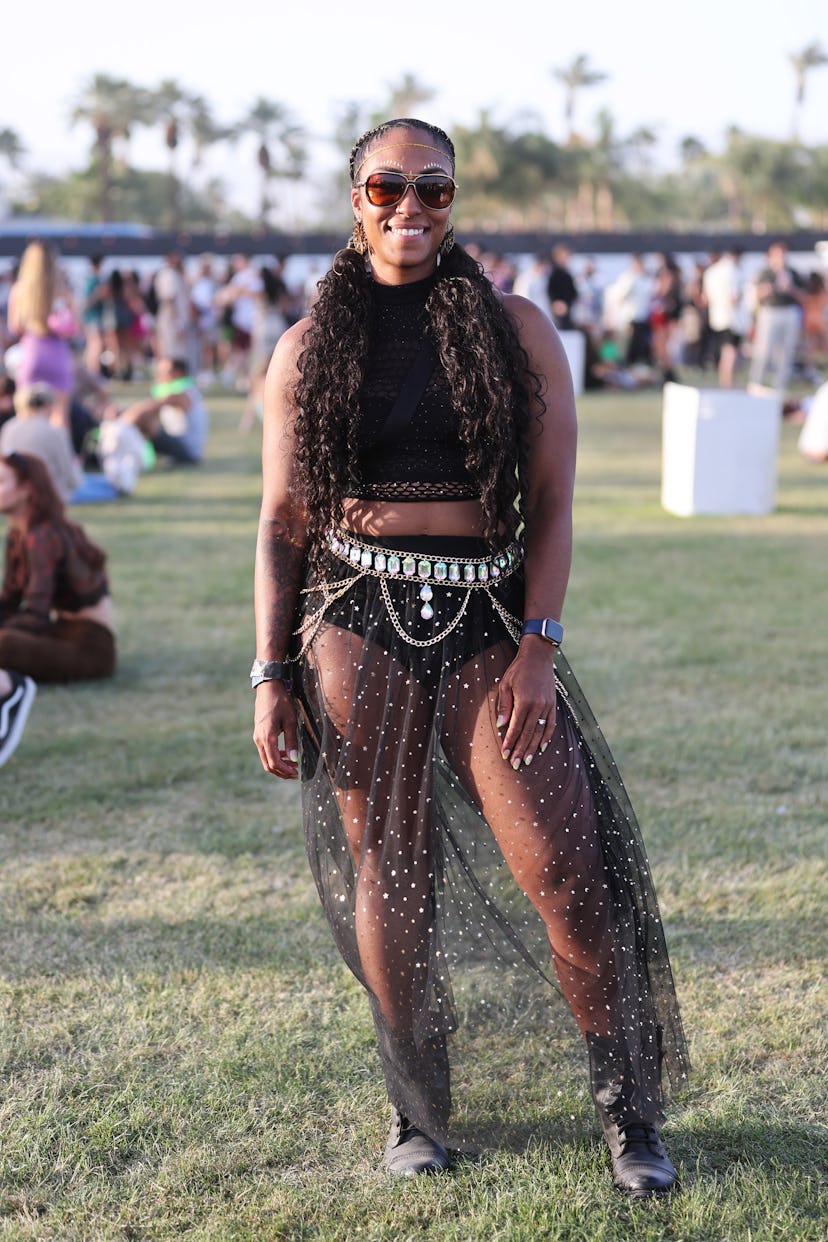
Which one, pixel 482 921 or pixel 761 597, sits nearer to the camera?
pixel 482 921

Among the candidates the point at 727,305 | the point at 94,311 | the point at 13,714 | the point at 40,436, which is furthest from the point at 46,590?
the point at 94,311

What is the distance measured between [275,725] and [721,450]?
7.80m

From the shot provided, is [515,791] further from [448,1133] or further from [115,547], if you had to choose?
[115,547]

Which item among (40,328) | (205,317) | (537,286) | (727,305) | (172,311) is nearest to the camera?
(40,328)

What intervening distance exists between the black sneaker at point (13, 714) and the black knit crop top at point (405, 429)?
8.78 ft

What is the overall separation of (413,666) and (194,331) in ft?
56.8

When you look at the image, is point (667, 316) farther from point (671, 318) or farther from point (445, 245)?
point (445, 245)

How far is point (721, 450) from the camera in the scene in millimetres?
9953

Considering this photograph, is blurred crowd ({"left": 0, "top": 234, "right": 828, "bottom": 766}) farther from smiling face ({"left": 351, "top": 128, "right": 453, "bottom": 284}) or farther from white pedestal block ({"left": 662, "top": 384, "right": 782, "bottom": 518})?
white pedestal block ({"left": 662, "top": 384, "right": 782, "bottom": 518})

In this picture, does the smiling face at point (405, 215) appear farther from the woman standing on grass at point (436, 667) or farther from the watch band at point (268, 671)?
the watch band at point (268, 671)

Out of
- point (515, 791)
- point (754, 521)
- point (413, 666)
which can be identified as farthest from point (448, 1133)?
point (754, 521)

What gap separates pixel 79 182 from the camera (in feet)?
216

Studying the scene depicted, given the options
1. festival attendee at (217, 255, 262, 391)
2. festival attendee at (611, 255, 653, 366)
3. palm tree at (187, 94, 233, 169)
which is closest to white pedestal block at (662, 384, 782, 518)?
festival attendee at (217, 255, 262, 391)

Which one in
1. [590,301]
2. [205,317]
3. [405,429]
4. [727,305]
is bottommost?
[405,429]
